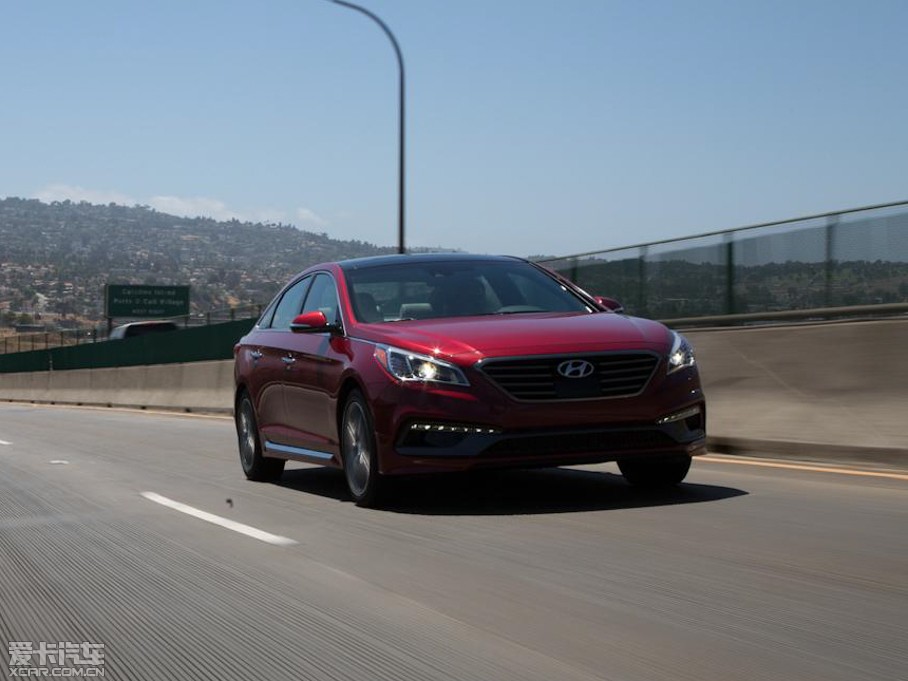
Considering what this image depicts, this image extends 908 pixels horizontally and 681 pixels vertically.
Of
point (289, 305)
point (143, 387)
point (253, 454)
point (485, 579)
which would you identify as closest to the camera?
point (485, 579)

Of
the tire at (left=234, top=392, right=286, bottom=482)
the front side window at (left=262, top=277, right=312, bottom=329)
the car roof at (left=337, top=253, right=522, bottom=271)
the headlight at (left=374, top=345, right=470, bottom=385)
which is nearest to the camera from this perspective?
the headlight at (left=374, top=345, right=470, bottom=385)

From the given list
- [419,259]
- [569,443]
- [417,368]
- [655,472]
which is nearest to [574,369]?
[569,443]

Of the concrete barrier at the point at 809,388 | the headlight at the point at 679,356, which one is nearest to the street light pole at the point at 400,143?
the concrete barrier at the point at 809,388

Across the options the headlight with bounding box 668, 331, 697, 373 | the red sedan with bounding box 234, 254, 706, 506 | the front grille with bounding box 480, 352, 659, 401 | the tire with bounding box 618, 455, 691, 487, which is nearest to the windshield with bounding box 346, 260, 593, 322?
the red sedan with bounding box 234, 254, 706, 506

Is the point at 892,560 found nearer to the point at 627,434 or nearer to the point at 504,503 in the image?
the point at 627,434

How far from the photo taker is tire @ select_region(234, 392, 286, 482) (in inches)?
494

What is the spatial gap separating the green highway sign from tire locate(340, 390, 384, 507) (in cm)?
7369

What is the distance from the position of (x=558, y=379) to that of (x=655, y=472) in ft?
5.23

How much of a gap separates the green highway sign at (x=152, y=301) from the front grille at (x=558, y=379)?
74.9 metres

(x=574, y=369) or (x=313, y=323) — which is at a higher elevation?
(x=313, y=323)

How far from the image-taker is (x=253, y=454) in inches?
497

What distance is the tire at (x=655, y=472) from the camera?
10.1 m

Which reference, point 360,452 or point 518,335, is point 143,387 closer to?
point 360,452

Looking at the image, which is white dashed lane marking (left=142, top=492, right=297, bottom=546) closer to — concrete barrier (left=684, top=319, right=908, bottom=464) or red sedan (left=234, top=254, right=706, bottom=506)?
red sedan (left=234, top=254, right=706, bottom=506)
